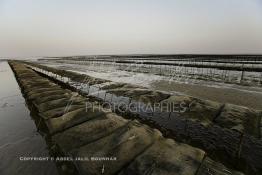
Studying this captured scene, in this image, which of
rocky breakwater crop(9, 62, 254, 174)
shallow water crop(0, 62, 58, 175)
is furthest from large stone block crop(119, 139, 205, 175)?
shallow water crop(0, 62, 58, 175)

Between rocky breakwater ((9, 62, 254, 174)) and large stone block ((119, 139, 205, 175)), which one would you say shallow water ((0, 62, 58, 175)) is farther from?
large stone block ((119, 139, 205, 175))

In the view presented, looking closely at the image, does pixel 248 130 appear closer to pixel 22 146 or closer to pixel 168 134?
pixel 168 134

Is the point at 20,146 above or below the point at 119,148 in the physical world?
Result: below

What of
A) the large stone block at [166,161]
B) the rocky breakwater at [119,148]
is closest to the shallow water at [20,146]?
the rocky breakwater at [119,148]

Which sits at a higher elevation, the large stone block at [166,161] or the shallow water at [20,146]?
the large stone block at [166,161]

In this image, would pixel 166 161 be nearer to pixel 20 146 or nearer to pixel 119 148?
pixel 119 148

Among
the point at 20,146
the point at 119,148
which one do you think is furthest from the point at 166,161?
the point at 20,146

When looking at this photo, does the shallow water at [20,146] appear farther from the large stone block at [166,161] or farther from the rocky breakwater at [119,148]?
the large stone block at [166,161]

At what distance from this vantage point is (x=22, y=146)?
192 inches

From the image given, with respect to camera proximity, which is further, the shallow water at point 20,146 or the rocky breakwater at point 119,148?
the shallow water at point 20,146

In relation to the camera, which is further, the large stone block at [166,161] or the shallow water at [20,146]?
the shallow water at [20,146]

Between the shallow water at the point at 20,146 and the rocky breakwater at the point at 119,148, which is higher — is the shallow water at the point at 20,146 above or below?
below

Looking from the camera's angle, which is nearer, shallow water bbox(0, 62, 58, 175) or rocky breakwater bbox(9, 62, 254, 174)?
rocky breakwater bbox(9, 62, 254, 174)

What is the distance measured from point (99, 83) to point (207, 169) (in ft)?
37.7
